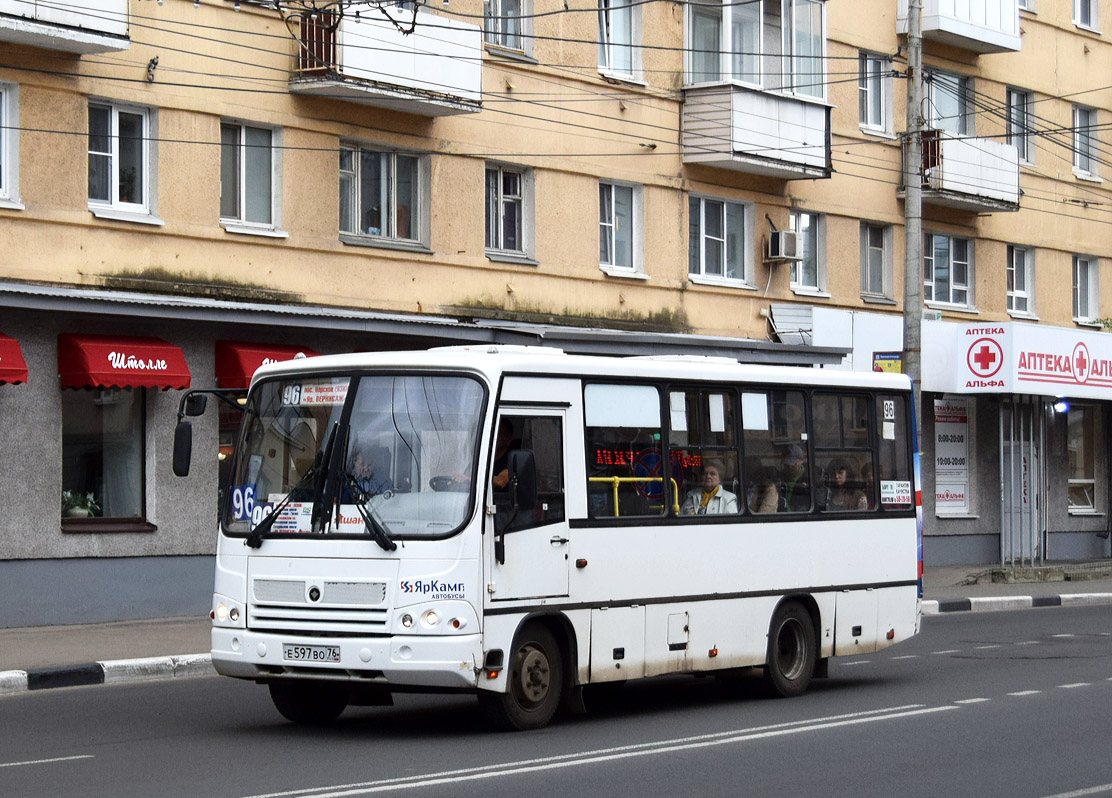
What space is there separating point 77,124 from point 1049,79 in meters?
23.4

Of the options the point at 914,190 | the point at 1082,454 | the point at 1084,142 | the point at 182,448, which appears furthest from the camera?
the point at 1084,142

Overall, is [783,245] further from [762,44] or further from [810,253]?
[762,44]

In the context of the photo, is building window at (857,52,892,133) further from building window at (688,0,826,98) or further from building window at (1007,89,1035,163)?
building window at (1007,89,1035,163)

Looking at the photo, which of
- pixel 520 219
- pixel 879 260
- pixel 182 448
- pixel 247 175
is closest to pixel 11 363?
pixel 247 175

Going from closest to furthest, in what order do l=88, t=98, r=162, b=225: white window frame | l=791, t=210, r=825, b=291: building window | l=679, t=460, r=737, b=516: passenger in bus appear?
l=679, t=460, r=737, b=516: passenger in bus, l=88, t=98, r=162, b=225: white window frame, l=791, t=210, r=825, b=291: building window

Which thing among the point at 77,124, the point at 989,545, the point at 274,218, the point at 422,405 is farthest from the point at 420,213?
the point at 989,545

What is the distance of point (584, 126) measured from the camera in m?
27.2

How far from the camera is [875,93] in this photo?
33344 millimetres

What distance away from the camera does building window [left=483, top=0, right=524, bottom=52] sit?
85.3 ft

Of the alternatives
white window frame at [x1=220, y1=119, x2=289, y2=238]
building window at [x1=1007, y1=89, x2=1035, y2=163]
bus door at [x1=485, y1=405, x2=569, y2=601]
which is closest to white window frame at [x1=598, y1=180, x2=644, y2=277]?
white window frame at [x1=220, y1=119, x2=289, y2=238]

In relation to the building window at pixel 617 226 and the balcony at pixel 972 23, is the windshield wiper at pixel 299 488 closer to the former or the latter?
the building window at pixel 617 226

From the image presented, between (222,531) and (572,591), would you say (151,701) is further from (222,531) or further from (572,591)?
(572,591)

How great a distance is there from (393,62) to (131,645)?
8875mm

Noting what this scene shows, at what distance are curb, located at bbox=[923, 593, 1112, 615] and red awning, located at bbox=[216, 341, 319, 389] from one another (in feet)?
31.5
